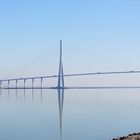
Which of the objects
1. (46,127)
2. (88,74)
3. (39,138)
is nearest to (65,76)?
(88,74)

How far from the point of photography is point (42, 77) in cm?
4447

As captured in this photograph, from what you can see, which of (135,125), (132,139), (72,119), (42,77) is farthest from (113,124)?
(42,77)

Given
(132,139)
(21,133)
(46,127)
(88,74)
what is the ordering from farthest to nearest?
A: 1. (88,74)
2. (46,127)
3. (21,133)
4. (132,139)

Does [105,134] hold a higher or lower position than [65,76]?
lower

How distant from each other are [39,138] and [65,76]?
94.1ft

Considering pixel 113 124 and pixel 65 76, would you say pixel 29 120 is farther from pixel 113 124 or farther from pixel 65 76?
pixel 65 76

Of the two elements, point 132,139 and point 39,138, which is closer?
point 132,139

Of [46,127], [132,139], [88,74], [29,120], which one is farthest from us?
[88,74]

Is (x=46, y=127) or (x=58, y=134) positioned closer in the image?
(x=58, y=134)

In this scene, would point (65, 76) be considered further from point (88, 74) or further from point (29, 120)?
point (29, 120)

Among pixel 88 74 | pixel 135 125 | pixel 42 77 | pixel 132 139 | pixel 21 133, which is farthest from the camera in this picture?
pixel 42 77

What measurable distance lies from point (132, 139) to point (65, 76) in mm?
30840

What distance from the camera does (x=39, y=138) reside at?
12.6m

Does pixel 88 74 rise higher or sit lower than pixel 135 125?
higher
